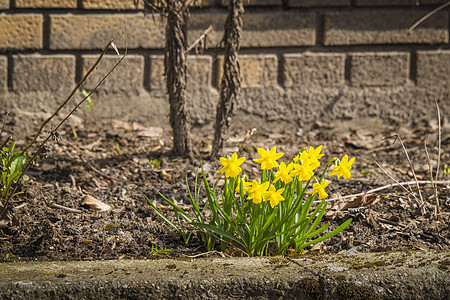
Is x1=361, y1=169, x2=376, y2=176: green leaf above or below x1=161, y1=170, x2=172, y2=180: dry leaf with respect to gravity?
above

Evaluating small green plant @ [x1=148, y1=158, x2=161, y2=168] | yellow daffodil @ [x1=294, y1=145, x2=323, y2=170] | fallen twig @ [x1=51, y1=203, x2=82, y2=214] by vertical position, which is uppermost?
yellow daffodil @ [x1=294, y1=145, x2=323, y2=170]

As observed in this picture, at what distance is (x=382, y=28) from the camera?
3.78 m

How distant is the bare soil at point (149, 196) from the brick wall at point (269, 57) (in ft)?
0.88

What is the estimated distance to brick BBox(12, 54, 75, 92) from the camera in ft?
11.8

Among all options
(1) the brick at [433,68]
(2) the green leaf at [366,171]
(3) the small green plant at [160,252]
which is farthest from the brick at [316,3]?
(3) the small green plant at [160,252]

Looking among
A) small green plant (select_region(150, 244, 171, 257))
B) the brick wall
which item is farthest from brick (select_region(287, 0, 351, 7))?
small green plant (select_region(150, 244, 171, 257))

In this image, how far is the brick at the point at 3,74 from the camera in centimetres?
357

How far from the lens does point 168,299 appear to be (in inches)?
62.8

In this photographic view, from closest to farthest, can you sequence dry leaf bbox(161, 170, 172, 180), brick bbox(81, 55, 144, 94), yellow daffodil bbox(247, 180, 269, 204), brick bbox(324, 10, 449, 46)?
yellow daffodil bbox(247, 180, 269, 204)
dry leaf bbox(161, 170, 172, 180)
brick bbox(81, 55, 144, 94)
brick bbox(324, 10, 449, 46)

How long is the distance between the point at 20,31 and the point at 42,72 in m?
0.31

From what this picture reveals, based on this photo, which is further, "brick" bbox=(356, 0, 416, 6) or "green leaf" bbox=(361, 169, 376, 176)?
"brick" bbox=(356, 0, 416, 6)

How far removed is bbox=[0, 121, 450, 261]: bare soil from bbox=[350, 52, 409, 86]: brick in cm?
47

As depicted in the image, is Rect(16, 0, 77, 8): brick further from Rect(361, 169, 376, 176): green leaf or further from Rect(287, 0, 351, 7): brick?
Rect(361, 169, 376, 176): green leaf

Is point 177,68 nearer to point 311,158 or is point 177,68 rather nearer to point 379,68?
point 311,158
